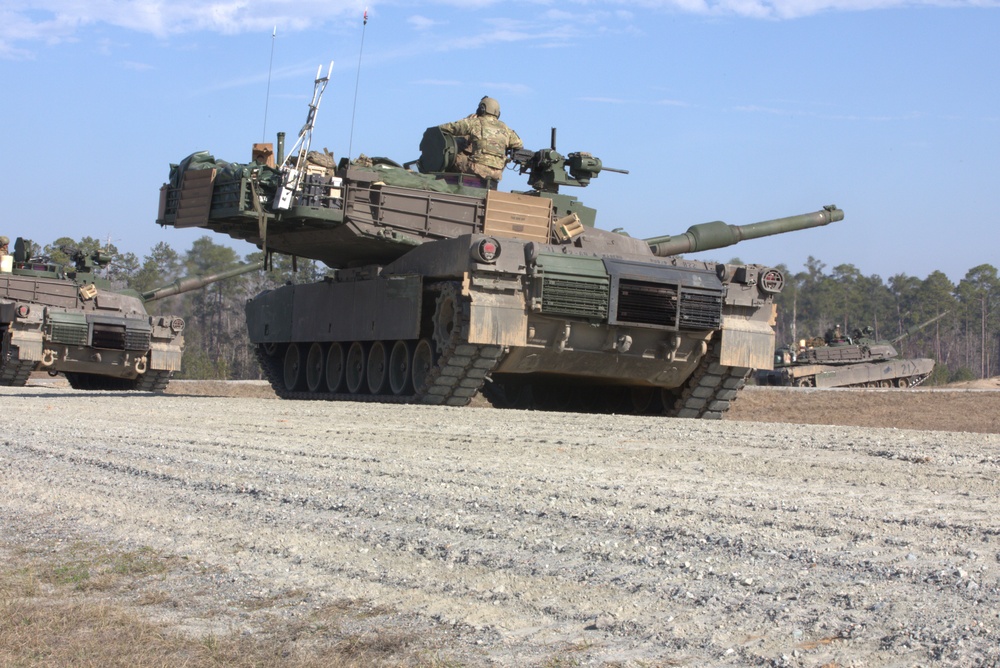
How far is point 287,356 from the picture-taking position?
22375 mm

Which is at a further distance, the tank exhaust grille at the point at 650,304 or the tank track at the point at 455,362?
the tank exhaust grille at the point at 650,304

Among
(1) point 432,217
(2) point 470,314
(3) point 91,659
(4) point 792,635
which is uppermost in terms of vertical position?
(1) point 432,217

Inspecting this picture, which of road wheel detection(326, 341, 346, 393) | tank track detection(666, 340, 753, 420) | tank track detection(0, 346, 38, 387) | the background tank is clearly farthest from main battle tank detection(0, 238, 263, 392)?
the background tank

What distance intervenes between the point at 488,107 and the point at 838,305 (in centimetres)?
7540

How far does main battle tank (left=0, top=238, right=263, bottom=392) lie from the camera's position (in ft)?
85.4

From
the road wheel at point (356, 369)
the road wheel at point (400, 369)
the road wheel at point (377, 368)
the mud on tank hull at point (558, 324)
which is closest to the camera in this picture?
the mud on tank hull at point (558, 324)

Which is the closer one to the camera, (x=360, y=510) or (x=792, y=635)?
(x=792, y=635)

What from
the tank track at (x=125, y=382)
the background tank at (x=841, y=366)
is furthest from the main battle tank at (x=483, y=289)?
the background tank at (x=841, y=366)

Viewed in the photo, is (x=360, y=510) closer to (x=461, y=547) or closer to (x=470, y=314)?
(x=461, y=547)

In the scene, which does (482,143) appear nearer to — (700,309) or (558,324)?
(558,324)

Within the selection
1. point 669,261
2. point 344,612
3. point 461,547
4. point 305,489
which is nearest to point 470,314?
point 669,261

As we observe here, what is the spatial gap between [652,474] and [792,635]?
402cm

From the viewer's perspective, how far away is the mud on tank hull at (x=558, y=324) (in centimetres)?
1522

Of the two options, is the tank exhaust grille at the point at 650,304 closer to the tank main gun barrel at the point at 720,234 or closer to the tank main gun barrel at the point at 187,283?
the tank main gun barrel at the point at 720,234
